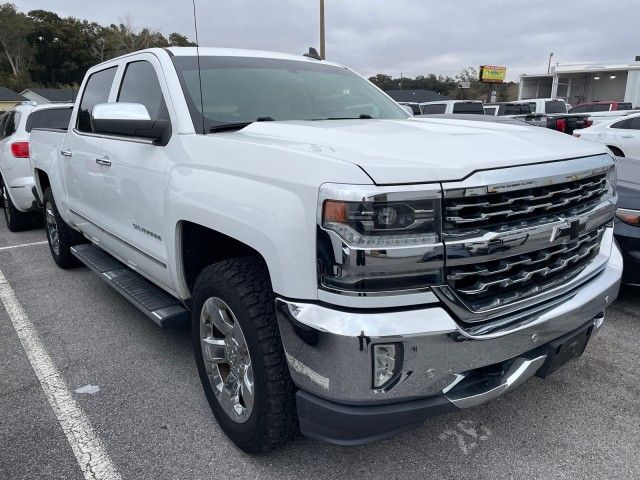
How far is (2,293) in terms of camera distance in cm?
477

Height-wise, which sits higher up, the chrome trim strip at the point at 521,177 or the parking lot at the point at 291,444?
the chrome trim strip at the point at 521,177

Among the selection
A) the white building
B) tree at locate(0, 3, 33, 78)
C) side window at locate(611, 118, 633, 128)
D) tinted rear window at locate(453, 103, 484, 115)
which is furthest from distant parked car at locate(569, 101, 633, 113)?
tree at locate(0, 3, 33, 78)

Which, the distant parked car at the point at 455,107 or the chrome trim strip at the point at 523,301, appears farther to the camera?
the distant parked car at the point at 455,107

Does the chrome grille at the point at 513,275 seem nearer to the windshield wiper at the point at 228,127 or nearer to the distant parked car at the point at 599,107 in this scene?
the windshield wiper at the point at 228,127

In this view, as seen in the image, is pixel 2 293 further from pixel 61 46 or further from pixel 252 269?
pixel 61 46

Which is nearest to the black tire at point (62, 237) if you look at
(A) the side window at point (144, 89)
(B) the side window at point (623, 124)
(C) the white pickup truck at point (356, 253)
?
→ (A) the side window at point (144, 89)

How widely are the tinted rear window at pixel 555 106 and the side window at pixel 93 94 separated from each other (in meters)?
19.1

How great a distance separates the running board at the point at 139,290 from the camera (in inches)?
113

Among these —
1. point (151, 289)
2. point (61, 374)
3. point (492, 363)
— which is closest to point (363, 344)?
point (492, 363)

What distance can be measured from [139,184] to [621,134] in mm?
10971

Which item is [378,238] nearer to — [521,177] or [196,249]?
[521,177]

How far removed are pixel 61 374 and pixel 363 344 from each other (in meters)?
2.38

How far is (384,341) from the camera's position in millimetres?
1720

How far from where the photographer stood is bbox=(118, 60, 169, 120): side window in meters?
3.02
